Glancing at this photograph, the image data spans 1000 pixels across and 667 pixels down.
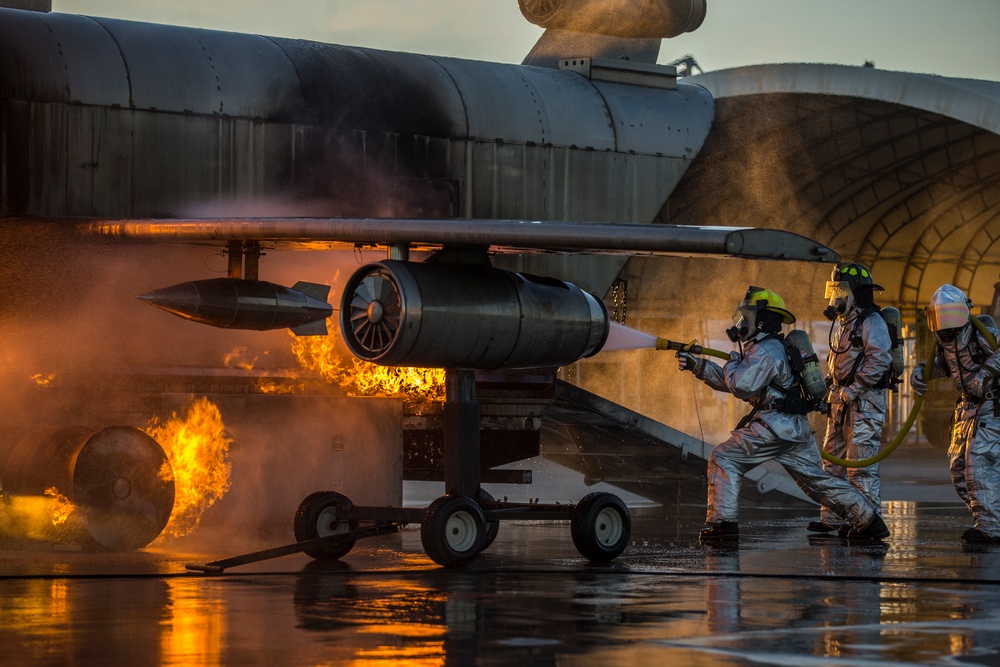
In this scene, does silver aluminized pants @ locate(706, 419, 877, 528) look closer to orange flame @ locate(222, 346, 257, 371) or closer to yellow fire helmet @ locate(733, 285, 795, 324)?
yellow fire helmet @ locate(733, 285, 795, 324)

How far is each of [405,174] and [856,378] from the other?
4789 mm

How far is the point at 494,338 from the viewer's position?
11.2 m

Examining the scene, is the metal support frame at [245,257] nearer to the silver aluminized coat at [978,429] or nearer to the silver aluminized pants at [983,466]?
the silver aluminized coat at [978,429]

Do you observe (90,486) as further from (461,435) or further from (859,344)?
(859,344)

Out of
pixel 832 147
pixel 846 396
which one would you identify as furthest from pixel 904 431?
pixel 832 147

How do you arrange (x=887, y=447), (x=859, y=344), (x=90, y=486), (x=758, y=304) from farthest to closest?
(x=859, y=344), (x=887, y=447), (x=758, y=304), (x=90, y=486)

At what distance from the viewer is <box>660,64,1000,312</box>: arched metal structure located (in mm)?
19047

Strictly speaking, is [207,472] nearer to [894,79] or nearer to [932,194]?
[894,79]

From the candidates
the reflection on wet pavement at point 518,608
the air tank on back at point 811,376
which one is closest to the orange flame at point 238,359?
the reflection on wet pavement at point 518,608

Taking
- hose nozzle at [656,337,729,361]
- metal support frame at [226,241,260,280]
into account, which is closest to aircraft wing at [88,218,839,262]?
metal support frame at [226,241,260,280]

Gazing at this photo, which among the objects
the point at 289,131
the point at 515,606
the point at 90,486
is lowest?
the point at 515,606

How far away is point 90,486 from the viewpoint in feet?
39.0

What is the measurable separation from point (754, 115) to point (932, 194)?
417 inches

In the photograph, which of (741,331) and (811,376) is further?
(741,331)
